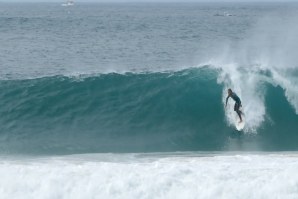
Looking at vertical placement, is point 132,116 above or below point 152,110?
below

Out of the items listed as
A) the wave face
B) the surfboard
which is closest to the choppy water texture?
the wave face

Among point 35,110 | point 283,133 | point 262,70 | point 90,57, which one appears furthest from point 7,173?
point 90,57

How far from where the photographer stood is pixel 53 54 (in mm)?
36625

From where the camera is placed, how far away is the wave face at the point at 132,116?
17734 millimetres

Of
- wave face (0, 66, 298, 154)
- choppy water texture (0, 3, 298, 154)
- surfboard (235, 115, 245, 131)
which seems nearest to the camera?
wave face (0, 66, 298, 154)

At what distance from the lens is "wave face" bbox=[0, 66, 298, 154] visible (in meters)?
17.7

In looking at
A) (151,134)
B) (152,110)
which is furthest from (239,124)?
(152,110)

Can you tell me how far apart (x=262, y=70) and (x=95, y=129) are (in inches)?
283

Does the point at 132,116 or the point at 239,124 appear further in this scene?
the point at 132,116

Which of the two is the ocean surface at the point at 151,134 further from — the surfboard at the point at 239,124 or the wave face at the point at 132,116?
the surfboard at the point at 239,124

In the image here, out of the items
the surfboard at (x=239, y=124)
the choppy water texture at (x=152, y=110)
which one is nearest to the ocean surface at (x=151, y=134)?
the choppy water texture at (x=152, y=110)

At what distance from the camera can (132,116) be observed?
20.2 m

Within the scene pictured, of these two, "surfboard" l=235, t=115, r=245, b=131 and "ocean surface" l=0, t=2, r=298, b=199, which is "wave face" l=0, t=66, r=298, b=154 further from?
"surfboard" l=235, t=115, r=245, b=131

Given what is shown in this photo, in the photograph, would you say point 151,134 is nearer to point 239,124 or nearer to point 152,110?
point 152,110
